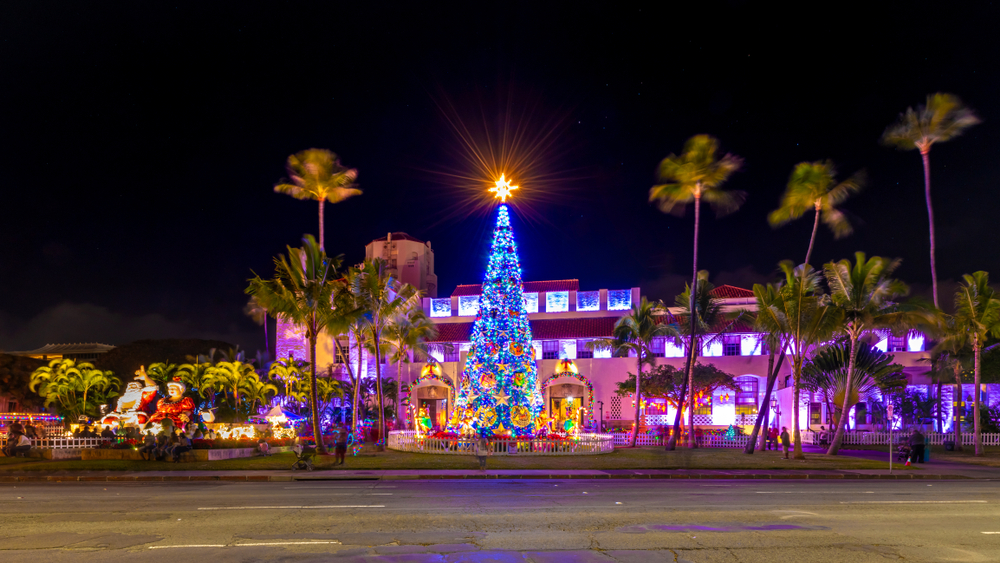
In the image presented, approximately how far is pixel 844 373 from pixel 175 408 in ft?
111

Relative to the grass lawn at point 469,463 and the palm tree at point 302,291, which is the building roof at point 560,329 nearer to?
the grass lawn at point 469,463

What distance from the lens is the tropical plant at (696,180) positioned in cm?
2978

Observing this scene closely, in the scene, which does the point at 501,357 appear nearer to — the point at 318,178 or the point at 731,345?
the point at 318,178

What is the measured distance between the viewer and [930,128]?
34.8m

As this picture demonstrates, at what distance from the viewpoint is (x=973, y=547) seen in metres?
9.17

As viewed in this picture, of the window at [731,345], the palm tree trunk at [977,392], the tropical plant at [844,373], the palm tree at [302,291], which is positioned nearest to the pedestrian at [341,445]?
the palm tree at [302,291]

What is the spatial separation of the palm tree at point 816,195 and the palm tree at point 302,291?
19928 mm

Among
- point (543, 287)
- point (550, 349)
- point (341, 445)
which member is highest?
point (543, 287)

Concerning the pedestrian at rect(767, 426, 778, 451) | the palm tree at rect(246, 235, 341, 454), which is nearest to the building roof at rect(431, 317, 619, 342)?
the pedestrian at rect(767, 426, 778, 451)

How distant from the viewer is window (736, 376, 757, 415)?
148 feet

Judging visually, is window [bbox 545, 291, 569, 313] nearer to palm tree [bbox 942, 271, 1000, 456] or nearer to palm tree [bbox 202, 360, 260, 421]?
palm tree [bbox 202, 360, 260, 421]

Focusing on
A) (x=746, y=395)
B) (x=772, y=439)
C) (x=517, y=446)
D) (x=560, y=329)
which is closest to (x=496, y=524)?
(x=517, y=446)

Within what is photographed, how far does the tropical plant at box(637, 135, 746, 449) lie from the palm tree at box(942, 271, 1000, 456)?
35.8 feet

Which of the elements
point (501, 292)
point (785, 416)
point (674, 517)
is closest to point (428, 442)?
point (501, 292)
